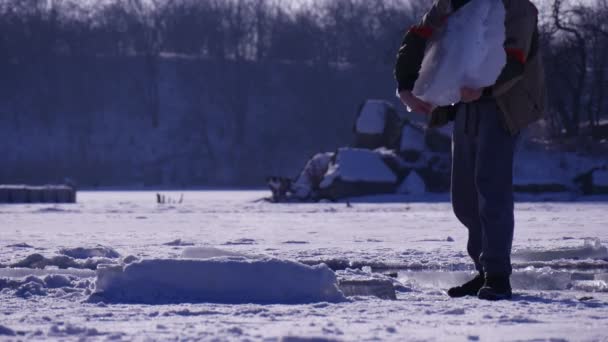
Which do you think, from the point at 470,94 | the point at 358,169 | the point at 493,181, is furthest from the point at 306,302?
the point at 358,169

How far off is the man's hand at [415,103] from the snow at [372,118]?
26.9 metres

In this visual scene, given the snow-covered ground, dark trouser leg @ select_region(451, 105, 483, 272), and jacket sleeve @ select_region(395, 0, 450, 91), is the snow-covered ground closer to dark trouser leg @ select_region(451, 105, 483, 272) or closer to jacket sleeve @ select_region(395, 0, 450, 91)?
dark trouser leg @ select_region(451, 105, 483, 272)

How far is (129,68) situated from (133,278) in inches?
2431

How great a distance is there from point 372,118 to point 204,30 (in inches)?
1476

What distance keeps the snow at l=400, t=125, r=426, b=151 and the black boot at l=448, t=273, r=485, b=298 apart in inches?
970

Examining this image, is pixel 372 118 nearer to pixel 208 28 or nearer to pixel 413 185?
pixel 413 185

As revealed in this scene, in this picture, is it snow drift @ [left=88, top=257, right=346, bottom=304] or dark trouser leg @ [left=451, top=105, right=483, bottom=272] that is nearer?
snow drift @ [left=88, top=257, right=346, bottom=304]

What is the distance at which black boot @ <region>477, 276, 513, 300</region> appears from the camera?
3.87 meters

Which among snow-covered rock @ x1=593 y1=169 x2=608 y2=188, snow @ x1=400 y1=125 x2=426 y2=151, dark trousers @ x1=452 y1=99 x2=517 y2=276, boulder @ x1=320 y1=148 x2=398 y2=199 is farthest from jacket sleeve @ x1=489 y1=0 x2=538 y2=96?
snow @ x1=400 y1=125 x2=426 y2=151

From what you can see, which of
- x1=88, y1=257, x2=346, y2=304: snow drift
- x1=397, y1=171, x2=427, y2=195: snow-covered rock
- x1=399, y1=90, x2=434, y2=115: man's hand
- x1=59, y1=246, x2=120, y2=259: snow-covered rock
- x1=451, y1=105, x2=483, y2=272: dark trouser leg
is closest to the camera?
x1=88, y1=257, x2=346, y2=304: snow drift

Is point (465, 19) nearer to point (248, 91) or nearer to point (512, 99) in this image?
point (512, 99)

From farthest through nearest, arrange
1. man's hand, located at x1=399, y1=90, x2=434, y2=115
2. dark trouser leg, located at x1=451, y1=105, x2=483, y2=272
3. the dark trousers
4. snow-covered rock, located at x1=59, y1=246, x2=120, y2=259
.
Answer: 1. snow-covered rock, located at x1=59, y1=246, x2=120, y2=259
2. man's hand, located at x1=399, y1=90, x2=434, y2=115
3. dark trouser leg, located at x1=451, y1=105, x2=483, y2=272
4. the dark trousers

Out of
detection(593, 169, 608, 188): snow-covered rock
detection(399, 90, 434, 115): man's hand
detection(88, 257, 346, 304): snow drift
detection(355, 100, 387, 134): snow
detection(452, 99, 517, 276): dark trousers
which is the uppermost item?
detection(355, 100, 387, 134): snow

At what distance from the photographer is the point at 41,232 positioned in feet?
31.6
